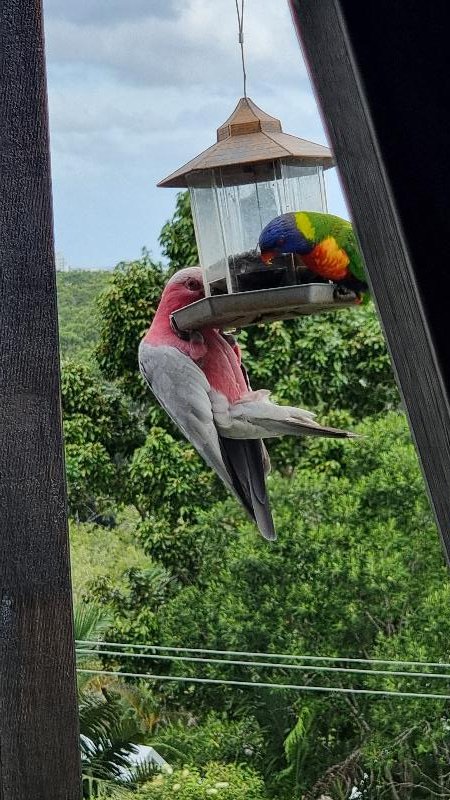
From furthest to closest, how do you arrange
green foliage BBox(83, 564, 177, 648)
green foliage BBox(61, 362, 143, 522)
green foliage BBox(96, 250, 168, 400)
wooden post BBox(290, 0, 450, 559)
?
green foliage BBox(61, 362, 143, 522) → green foliage BBox(96, 250, 168, 400) → green foliage BBox(83, 564, 177, 648) → wooden post BBox(290, 0, 450, 559)

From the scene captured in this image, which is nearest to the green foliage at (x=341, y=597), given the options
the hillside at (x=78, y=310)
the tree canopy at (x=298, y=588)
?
the tree canopy at (x=298, y=588)

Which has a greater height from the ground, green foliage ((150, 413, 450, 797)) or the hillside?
the hillside

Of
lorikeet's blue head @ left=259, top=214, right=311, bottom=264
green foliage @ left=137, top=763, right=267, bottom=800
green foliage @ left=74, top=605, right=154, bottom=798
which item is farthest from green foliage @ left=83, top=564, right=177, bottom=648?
lorikeet's blue head @ left=259, top=214, right=311, bottom=264

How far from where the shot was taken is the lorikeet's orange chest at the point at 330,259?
1.32 metres

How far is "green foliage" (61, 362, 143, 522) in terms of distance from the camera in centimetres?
743

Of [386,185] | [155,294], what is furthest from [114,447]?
[386,185]

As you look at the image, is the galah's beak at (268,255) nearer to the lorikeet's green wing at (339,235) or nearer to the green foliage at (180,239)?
the lorikeet's green wing at (339,235)

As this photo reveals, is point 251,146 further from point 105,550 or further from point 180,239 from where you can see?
point 105,550

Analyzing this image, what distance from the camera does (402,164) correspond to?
35cm

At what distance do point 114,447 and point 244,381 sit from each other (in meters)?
6.22

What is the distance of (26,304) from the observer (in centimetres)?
86

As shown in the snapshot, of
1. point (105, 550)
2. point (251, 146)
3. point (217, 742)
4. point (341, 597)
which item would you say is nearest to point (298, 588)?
point (341, 597)

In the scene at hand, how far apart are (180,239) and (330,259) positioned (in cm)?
521

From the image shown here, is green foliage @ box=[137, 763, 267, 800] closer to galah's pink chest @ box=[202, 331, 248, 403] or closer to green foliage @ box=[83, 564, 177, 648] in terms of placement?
green foliage @ box=[83, 564, 177, 648]
